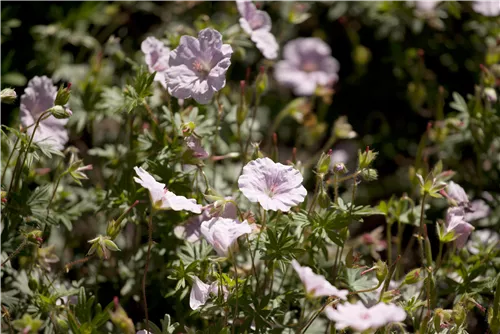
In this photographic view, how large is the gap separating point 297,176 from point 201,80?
13.5 inches

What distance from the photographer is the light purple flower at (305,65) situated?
2.90m

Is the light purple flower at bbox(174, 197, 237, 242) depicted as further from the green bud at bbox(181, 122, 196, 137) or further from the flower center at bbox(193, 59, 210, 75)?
the flower center at bbox(193, 59, 210, 75)

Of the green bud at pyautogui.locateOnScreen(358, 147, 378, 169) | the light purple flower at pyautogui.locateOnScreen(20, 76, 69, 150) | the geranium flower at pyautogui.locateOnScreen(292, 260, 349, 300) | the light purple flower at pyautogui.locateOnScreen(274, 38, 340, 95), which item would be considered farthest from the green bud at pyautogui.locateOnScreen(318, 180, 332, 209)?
the light purple flower at pyautogui.locateOnScreen(274, 38, 340, 95)

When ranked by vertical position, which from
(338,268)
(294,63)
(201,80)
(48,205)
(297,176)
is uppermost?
(201,80)

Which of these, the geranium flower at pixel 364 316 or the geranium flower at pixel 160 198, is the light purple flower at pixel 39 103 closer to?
the geranium flower at pixel 160 198

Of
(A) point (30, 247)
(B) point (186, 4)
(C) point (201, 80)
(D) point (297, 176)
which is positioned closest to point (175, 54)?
(C) point (201, 80)

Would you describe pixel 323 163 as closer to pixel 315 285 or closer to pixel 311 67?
pixel 315 285

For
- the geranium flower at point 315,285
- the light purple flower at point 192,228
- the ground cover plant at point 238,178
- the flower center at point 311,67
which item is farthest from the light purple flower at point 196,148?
the flower center at point 311,67

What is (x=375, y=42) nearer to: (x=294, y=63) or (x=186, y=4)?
(x=294, y=63)

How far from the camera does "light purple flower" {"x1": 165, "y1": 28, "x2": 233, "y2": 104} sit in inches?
63.0

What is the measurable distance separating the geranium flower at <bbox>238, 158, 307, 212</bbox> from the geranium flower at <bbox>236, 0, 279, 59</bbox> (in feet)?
1.53

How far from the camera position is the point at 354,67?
116 inches

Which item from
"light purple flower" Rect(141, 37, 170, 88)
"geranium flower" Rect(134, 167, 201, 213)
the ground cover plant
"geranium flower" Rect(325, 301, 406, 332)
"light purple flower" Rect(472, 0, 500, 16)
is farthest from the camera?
"light purple flower" Rect(472, 0, 500, 16)

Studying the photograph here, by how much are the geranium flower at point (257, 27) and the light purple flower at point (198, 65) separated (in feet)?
0.81
